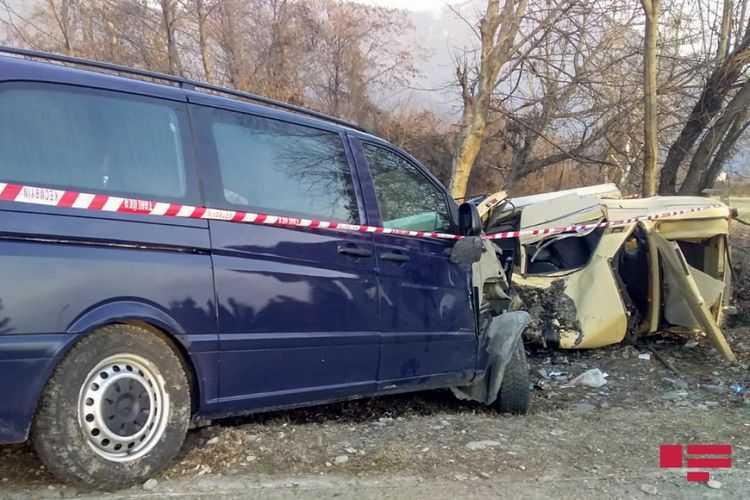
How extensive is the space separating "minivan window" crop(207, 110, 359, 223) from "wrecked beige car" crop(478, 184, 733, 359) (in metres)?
3.08

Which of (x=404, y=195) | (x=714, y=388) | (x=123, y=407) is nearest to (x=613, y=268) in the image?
(x=714, y=388)

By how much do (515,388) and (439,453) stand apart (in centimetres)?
138

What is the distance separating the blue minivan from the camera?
256 centimetres

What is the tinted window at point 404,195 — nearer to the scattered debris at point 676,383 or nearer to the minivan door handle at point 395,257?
the minivan door handle at point 395,257

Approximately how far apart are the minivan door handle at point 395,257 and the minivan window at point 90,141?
132 cm

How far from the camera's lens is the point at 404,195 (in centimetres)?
424

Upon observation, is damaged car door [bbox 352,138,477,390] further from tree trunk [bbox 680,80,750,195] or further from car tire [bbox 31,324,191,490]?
tree trunk [bbox 680,80,750,195]

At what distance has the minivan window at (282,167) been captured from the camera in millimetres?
3254

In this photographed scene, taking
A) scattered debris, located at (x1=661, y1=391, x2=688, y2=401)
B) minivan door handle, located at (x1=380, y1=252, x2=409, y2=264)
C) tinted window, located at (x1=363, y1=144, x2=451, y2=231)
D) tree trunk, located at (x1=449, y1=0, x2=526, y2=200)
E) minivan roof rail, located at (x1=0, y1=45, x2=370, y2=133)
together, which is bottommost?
scattered debris, located at (x1=661, y1=391, x2=688, y2=401)

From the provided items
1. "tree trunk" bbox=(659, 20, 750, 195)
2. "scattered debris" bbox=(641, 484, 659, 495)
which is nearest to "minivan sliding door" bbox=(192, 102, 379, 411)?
"scattered debris" bbox=(641, 484, 659, 495)

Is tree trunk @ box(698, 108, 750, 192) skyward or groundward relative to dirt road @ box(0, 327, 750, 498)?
skyward

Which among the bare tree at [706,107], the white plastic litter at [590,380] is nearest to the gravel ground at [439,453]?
the white plastic litter at [590,380]

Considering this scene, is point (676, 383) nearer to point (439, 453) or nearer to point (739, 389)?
point (739, 389)

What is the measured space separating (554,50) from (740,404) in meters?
10.6
